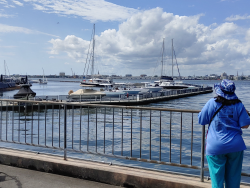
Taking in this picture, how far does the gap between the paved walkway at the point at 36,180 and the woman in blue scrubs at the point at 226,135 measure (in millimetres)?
2049

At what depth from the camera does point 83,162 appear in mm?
5312

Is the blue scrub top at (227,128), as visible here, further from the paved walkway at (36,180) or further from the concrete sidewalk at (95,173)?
the paved walkway at (36,180)

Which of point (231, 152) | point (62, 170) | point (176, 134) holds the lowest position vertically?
point (176, 134)

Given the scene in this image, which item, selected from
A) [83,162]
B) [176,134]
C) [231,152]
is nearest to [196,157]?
[176,134]

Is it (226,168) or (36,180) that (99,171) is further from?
(226,168)

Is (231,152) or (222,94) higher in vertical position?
(222,94)

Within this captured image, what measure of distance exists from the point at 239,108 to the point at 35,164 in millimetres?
4028

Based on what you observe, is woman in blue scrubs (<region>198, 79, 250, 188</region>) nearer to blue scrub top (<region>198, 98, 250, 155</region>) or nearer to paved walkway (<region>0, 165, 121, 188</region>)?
blue scrub top (<region>198, 98, 250, 155</region>)

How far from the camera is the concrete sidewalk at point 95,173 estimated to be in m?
4.42

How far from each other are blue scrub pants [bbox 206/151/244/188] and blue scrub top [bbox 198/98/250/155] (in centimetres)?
8

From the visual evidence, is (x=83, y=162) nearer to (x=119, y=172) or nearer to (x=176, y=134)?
(x=119, y=172)

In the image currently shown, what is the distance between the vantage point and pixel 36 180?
4871mm

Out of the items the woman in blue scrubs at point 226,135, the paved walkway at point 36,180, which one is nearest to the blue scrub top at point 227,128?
the woman in blue scrubs at point 226,135

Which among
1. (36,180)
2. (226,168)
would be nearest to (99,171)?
(36,180)
